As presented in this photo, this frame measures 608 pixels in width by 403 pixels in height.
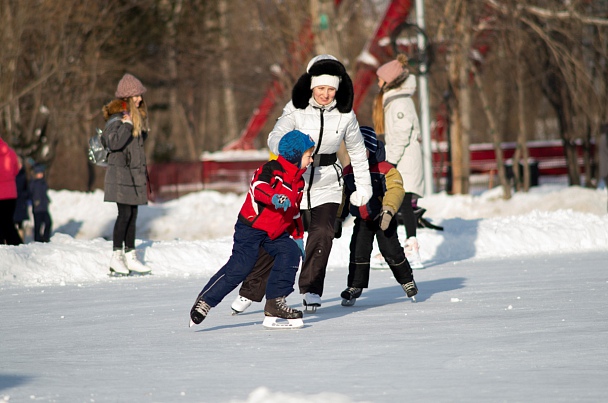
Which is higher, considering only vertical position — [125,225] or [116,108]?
[116,108]

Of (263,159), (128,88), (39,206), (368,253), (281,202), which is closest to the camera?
(281,202)

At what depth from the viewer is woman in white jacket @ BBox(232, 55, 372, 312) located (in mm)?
6992

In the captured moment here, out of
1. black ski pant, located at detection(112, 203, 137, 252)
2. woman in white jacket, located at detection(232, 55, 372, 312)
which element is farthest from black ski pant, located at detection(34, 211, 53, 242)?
woman in white jacket, located at detection(232, 55, 372, 312)

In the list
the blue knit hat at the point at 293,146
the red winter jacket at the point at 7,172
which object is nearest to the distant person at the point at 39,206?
the red winter jacket at the point at 7,172

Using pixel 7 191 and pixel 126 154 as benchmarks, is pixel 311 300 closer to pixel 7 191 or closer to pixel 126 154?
pixel 126 154

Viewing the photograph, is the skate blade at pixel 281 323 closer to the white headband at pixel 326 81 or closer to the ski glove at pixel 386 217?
Answer: the ski glove at pixel 386 217

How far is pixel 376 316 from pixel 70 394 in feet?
9.16

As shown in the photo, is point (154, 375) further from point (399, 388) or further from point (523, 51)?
point (523, 51)

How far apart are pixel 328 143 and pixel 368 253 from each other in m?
1.01

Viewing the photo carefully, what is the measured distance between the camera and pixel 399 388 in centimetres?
439

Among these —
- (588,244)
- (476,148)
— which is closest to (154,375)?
(588,244)

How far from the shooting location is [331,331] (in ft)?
20.3

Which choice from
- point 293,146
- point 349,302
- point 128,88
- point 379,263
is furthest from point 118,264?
point 293,146

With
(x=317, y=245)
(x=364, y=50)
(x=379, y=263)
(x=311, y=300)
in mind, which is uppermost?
(x=364, y=50)
